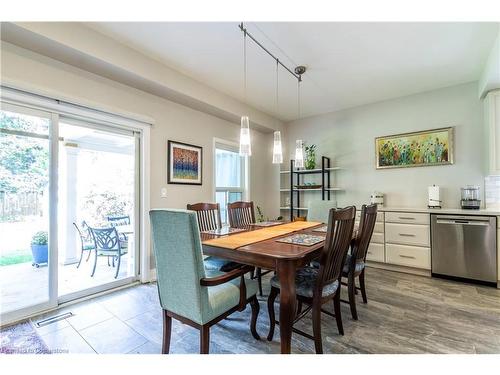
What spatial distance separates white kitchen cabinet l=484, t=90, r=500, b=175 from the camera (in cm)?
290

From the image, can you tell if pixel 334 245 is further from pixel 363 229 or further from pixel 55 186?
pixel 55 186

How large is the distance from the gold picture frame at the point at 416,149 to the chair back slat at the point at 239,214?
238 centimetres

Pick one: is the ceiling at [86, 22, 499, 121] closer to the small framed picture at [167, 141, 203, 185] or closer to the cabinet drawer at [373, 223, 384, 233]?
the small framed picture at [167, 141, 203, 185]

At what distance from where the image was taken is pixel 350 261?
7.11ft

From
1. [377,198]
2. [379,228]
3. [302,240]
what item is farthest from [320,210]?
[302,240]

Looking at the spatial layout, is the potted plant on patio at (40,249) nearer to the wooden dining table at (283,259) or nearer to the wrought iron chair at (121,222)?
the wrought iron chair at (121,222)

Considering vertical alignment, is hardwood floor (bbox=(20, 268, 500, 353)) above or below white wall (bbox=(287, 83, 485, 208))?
below

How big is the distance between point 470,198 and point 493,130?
89 centimetres

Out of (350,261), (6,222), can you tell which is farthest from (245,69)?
(6,222)

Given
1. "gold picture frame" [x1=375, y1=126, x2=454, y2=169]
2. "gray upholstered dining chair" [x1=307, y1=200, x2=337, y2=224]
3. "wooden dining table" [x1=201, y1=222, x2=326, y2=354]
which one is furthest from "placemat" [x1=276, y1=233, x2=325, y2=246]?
"gold picture frame" [x1=375, y1=126, x2=454, y2=169]

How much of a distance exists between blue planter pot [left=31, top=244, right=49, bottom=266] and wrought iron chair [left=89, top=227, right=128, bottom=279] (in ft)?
2.08

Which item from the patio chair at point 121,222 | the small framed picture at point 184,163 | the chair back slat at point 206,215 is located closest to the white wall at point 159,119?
the small framed picture at point 184,163
